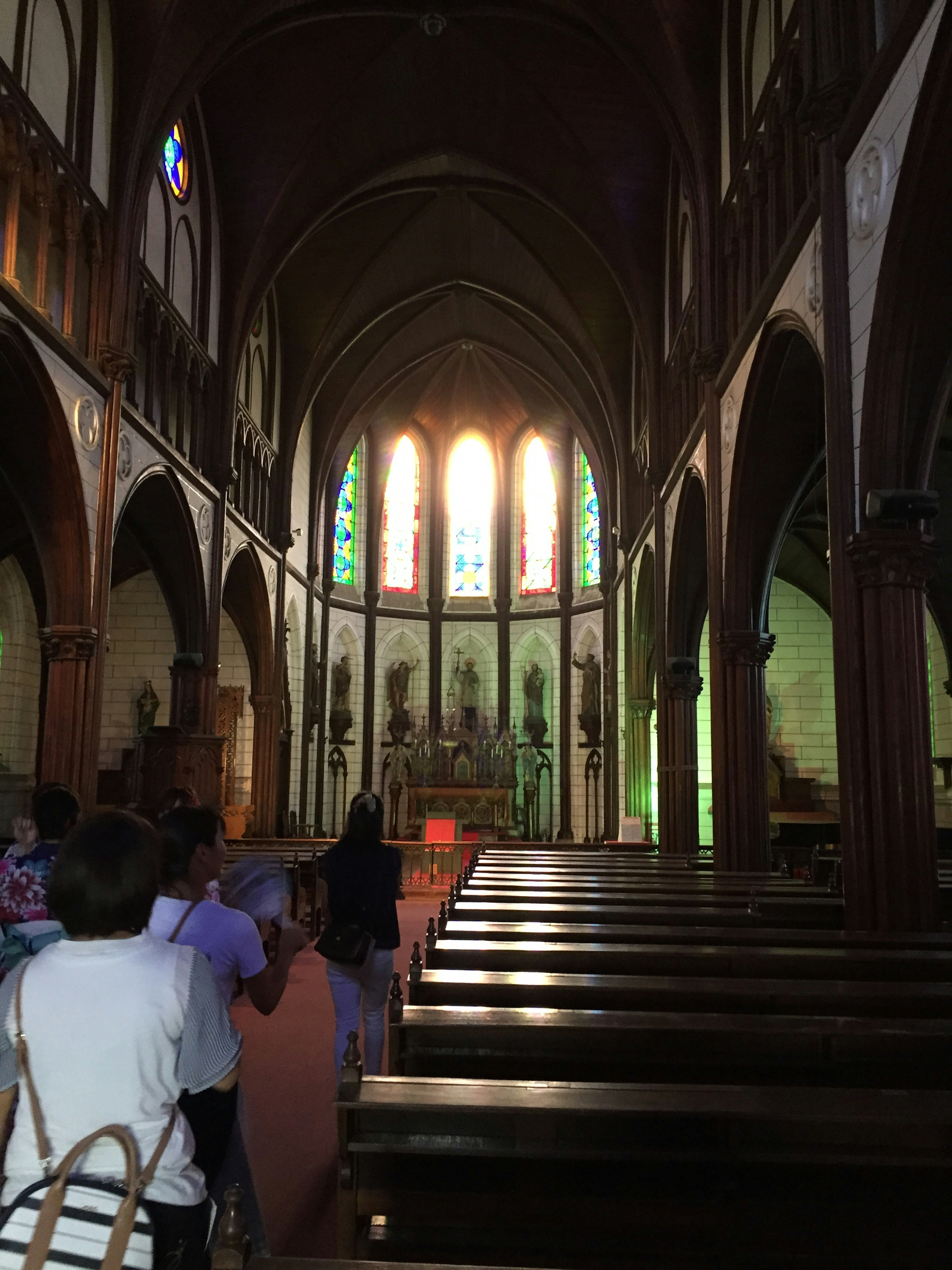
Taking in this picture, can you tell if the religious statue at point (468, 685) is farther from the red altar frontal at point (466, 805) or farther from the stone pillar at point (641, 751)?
the stone pillar at point (641, 751)

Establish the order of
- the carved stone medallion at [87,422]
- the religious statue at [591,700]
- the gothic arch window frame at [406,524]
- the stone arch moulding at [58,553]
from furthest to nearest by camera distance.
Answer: the gothic arch window frame at [406,524], the religious statue at [591,700], the carved stone medallion at [87,422], the stone arch moulding at [58,553]

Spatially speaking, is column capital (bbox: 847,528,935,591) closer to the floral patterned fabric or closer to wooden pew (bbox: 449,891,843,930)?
wooden pew (bbox: 449,891,843,930)

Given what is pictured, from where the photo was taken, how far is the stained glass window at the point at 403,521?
30.8 metres

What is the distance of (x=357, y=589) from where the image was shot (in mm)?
30000

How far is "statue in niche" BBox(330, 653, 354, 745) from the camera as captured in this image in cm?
2834

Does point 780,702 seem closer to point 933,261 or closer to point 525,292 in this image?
point 525,292

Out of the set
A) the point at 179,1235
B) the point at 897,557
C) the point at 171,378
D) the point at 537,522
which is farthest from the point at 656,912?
the point at 537,522

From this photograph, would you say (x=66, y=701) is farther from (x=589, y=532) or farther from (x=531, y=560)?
(x=531, y=560)

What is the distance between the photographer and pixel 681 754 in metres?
16.9

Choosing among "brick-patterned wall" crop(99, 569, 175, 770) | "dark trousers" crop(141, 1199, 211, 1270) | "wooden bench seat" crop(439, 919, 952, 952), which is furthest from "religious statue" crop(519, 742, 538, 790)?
"dark trousers" crop(141, 1199, 211, 1270)

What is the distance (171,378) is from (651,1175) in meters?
15.6

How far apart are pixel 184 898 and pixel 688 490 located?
13.5m

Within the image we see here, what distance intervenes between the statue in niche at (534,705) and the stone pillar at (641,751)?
6.94m

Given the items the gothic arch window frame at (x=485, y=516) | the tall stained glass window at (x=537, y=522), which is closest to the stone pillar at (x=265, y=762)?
the gothic arch window frame at (x=485, y=516)
